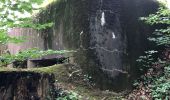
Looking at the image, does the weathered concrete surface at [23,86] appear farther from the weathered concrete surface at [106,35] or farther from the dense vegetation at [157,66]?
the weathered concrete surface at [106,35]

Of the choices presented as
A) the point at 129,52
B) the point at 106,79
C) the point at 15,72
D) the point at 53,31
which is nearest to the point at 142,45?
the point at 129,52

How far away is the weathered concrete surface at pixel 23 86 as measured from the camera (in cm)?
471

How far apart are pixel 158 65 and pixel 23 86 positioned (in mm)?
4785

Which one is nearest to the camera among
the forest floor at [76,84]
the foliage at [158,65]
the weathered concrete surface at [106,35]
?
the foliage at [158,65]

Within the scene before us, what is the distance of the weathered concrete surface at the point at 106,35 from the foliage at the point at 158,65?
32cm

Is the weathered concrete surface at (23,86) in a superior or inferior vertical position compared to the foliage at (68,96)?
superior

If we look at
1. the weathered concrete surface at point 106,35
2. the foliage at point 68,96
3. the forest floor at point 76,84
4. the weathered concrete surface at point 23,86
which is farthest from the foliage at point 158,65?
the weathered concrete surface at point 23,86

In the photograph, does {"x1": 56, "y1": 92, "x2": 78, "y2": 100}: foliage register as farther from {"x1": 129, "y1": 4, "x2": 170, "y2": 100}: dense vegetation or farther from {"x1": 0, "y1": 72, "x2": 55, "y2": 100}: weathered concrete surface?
{"x1": 0, "y1": 72, "x2": 55, "y2": 100}: weathered concrete surface

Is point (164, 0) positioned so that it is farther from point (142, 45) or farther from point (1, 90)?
point (1, 90)

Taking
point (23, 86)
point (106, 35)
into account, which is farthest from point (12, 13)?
point (106, 35)

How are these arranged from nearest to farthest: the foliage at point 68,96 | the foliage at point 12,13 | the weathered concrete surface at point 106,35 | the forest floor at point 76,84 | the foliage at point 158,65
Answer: the foliage at point 12,13, the foliage at point 68,96, the foliage at point 158,65, the forest floor at point 76,84, the weathered concrete surface at point 106,35

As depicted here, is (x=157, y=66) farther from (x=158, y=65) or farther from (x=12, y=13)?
(x=12, y=13)

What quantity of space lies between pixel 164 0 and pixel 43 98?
6.26 metres

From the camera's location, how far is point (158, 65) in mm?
8797
